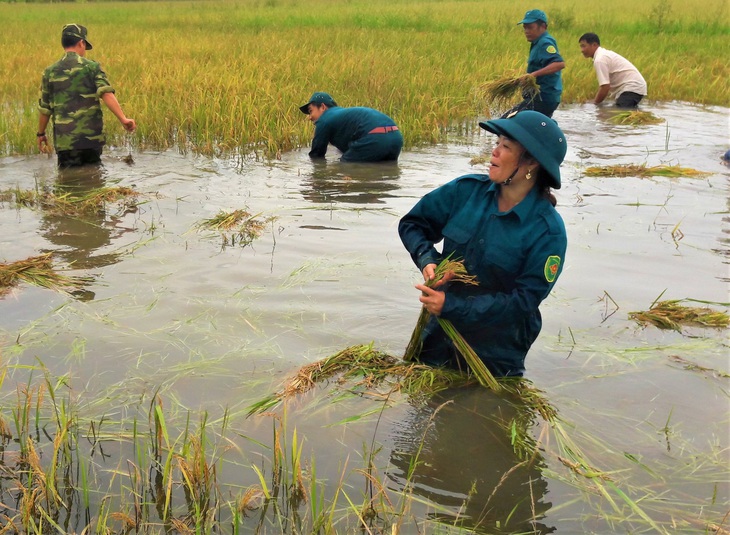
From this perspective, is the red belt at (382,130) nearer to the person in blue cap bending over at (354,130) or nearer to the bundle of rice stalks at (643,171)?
the person in blue cap bending over at (354,130)

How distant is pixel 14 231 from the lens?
498cm

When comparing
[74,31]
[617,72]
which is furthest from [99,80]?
[617,72]

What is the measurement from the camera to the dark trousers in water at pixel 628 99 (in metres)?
10.8

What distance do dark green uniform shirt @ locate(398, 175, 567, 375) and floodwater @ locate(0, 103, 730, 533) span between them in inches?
11.0

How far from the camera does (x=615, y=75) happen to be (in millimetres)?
10852

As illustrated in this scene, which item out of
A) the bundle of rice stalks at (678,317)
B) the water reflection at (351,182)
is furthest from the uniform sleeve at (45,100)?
the bundle of rice stalks at (678,317)

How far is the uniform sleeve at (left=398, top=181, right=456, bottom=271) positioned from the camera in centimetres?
291

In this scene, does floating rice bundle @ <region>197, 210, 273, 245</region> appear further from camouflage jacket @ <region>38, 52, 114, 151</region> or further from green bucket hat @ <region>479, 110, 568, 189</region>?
green bucket hat @ <region>479, 110, 568, 189</region>

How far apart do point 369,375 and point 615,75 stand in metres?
9.20

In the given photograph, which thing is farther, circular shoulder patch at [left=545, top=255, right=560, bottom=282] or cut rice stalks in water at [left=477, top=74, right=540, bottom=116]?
cut rice stalks in water at [left=477, top=74, right=540, bottom=116]

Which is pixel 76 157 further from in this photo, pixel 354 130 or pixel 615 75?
pixel 615 75

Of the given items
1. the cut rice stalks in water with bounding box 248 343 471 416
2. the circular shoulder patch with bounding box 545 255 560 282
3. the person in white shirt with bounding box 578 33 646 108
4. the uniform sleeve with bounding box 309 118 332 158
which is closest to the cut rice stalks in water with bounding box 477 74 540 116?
the uniform sleeve with bounding box 309 118 332 158

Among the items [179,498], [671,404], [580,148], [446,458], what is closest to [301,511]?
[179,498]

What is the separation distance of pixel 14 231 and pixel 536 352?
3.54 meters
